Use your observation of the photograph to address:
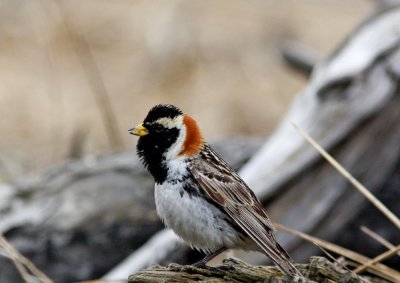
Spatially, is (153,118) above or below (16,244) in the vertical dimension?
above

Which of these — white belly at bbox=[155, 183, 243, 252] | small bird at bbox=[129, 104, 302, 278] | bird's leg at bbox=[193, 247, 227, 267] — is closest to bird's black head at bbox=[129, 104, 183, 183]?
small bird at bbox=[129, 104, 302, 278]

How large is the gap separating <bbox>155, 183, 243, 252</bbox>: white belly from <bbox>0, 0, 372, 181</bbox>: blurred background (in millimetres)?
6481

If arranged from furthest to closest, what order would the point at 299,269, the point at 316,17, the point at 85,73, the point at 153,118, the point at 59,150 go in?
the point at 316,17, the point at 85,73, the point at 59,150, the point at 153,118, the point at 299,269

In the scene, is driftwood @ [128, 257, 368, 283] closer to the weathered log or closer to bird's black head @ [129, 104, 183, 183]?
bird's black head @ [129, 104, 183, 183]

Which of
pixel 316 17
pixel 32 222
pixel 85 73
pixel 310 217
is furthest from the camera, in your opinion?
pixel 316 17

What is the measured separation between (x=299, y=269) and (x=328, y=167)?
2.91m

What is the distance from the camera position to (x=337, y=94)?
772 centimetres

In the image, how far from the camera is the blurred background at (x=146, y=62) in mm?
12070

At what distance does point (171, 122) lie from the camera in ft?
17.4

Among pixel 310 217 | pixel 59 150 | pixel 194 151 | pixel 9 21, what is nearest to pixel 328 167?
pixel 310 217

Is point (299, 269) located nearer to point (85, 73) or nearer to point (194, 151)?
point (194, 151)

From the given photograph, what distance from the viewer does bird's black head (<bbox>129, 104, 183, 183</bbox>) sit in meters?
5.23

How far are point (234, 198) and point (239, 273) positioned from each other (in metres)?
0.59

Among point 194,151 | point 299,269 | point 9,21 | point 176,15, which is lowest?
point 299,269
